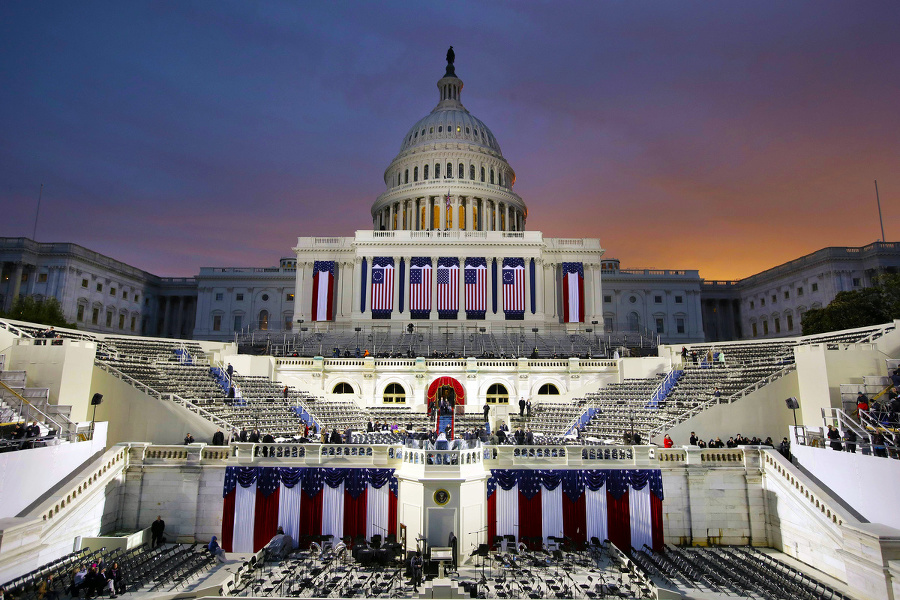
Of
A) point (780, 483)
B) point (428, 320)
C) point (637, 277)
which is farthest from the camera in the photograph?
point (637, 277)

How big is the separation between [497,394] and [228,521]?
2760 cm

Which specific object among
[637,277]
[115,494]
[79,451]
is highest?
[637,277]

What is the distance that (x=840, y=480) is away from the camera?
21438mm

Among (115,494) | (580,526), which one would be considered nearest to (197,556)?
(115,494)

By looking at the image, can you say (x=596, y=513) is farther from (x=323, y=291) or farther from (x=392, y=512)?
(x=323, y=291)

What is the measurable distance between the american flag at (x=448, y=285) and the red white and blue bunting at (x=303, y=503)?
4619 centimetres

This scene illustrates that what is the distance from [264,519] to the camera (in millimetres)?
23641

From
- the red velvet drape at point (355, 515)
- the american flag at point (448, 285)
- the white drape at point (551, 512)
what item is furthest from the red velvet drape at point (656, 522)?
the american flag at point (448, 285)

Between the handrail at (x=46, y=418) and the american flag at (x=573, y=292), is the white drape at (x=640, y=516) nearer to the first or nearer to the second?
the handrail at (x=46, y=418)

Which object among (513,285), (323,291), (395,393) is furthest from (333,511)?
(323,291)

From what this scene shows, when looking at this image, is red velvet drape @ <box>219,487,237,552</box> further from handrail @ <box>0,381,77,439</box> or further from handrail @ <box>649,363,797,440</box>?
handrail @ <box>649,363,797,440</box>

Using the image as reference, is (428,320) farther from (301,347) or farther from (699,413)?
(699,413)

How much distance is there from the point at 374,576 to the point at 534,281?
179 ft

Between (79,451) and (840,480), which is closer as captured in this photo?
(840,480)
